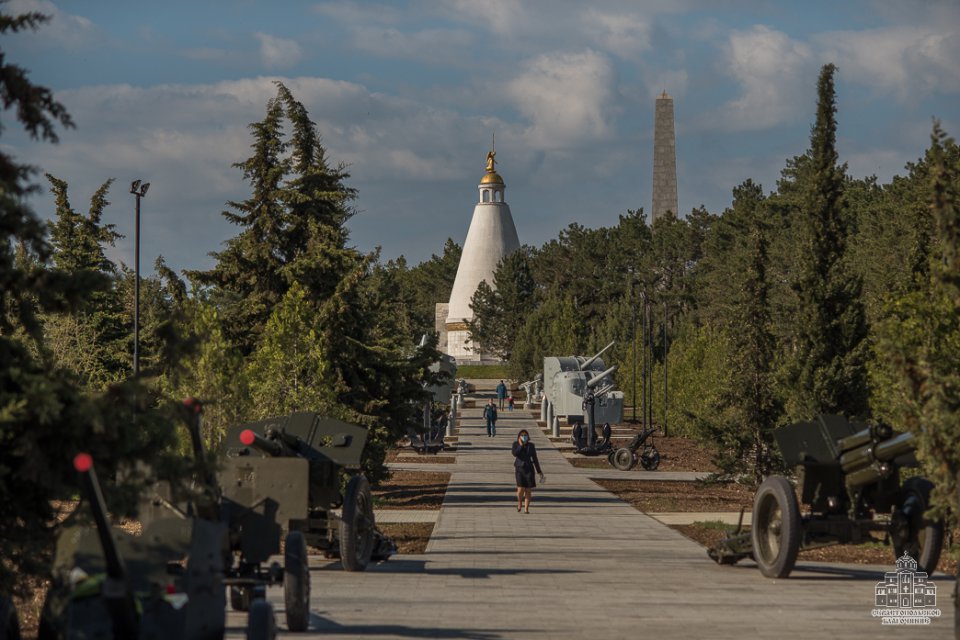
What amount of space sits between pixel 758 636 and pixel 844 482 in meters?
4.17

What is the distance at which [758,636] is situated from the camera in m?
11.0

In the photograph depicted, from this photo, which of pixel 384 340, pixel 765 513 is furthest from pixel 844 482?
pixel 384 340

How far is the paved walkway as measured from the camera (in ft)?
37.1

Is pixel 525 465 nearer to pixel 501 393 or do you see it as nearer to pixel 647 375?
pixel 647 375

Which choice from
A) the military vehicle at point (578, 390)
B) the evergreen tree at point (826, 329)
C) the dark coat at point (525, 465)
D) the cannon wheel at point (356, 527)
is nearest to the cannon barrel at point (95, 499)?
the cannon wheel at point (356, 527)

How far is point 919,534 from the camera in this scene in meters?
14.3

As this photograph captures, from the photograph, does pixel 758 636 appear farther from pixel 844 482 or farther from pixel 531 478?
pixel 531 478

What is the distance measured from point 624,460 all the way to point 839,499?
27.6m

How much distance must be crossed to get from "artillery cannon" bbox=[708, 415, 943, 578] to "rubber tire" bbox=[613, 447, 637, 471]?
26.9 m

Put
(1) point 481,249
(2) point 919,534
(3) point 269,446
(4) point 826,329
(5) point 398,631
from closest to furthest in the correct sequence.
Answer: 1. (5) point 398,631
2. (3) point 269,446
3. (2) point 919,534
4. (4) point 826,329
5. (1) point 481,249

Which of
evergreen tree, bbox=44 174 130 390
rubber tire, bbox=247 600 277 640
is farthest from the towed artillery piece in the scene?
rubber tire, bbox=247 600 277 640

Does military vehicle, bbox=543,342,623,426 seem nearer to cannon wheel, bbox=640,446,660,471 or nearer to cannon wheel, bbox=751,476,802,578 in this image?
cannon wheel, bbox=640,446,660,471

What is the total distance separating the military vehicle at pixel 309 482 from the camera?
13891 mm

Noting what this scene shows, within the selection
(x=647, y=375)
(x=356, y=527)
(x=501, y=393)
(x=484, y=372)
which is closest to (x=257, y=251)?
(x=356, y=527)
